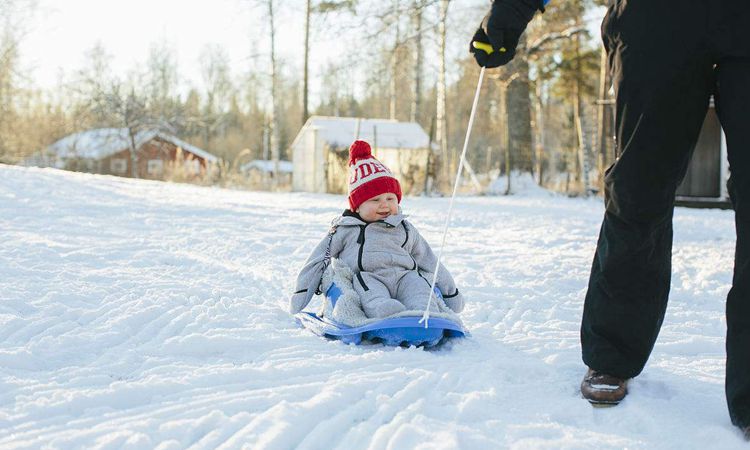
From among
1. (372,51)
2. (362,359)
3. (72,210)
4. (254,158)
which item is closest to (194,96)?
(254,158)

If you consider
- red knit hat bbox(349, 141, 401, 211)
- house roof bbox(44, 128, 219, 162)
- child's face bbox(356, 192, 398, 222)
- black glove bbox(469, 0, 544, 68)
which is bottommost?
child's face bbox(356, 192, 398, 222)

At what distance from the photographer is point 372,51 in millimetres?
12453

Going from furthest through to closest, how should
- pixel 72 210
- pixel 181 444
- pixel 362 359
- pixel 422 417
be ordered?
pixel 72 210
pixel 362 359
pixel 422 417
pixel 181 444

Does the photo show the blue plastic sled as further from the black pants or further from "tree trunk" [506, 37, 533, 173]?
"tree trunk" [506, 37, 533, 173]

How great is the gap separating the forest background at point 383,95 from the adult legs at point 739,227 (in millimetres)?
8761

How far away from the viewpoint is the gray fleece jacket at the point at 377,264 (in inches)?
115

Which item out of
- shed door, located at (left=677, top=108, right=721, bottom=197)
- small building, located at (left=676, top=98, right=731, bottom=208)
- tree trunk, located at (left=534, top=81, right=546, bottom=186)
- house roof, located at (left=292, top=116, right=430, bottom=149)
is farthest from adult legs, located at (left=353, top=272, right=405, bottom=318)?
→ tree trunk, located at (left=534, top=81, right=546, bottom=186)

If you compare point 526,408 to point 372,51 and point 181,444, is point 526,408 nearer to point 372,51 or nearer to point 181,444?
point 181,444

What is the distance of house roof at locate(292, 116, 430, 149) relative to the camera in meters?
18.9

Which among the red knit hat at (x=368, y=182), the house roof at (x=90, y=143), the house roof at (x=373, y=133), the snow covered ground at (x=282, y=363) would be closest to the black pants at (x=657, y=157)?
the snow covered ground at (x=282, y=363)

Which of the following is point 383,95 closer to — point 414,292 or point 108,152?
point 108,152

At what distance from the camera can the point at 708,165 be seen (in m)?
13.1

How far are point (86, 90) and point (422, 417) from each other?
30.9 m

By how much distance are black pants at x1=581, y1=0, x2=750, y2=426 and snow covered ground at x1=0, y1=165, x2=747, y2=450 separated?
0.20 meters
